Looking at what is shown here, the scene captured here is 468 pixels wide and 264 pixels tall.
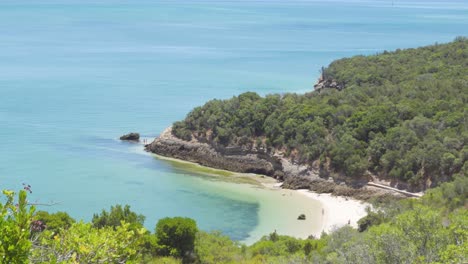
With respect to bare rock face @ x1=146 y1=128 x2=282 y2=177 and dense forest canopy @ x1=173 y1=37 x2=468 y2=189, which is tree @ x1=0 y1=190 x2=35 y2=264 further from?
bare rock face @ x1=146 y1=128 x2=282 y2=177

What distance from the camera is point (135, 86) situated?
84.6m

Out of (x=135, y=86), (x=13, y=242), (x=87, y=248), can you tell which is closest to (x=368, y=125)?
(x=87, y=248)

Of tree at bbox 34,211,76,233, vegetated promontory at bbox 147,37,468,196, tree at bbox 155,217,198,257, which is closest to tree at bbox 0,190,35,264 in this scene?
tree at bbox 155,217,198,257

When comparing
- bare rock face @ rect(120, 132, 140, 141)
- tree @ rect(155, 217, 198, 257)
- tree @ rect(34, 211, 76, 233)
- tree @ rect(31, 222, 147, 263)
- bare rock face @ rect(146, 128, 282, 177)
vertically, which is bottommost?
tree @ rect(155, 217, 198, 257)

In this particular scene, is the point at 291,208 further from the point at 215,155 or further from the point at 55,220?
the point at 55,220

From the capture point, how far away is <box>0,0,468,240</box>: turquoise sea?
45.6 metres

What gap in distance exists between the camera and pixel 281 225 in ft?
130

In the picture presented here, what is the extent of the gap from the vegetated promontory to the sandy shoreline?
1.55 meters

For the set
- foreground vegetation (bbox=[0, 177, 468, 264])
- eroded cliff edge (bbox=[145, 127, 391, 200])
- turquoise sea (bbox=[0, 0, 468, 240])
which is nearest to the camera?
foreground vegetation (bbox=[0, 177, 468, 264])

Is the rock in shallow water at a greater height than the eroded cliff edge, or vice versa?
the rock in shallow water

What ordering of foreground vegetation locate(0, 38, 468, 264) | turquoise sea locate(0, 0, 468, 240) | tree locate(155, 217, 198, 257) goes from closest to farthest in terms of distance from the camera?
foreground vegetation locate(0, 38, 468, 264), tree locate(155, 217, 198, 257), turquoise sea locate(0, 0, 468, 240)

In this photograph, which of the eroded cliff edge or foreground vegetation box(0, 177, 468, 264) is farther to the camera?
the eroded cliff edge

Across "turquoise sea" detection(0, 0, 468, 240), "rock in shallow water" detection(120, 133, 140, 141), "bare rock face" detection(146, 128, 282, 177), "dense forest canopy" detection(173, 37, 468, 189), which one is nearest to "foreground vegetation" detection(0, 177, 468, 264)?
"turquoise sea" detection(0, 0, 468, 240)

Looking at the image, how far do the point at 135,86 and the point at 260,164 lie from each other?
126ft
